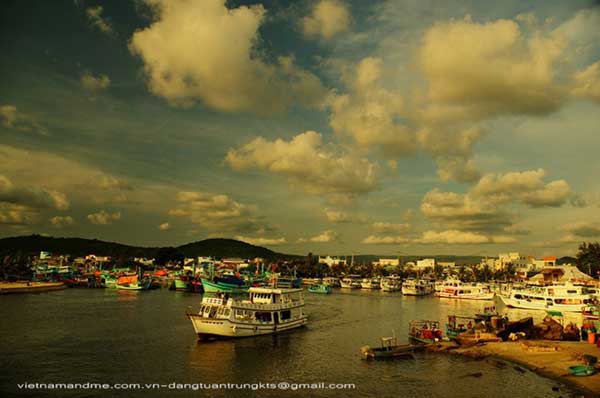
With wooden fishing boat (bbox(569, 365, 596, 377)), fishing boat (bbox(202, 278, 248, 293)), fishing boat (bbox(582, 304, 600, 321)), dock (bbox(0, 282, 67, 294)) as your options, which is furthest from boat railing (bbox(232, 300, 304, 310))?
dock (bbox(0, 282, 67, 294))

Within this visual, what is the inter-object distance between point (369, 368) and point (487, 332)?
72.4 feet

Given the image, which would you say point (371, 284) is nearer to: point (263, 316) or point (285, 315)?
point (285, 315)

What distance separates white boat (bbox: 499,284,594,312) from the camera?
310 ft

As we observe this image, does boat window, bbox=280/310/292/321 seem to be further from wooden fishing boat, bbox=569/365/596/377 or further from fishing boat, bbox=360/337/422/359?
wooden fishing boat, bbox=569/365/596/377

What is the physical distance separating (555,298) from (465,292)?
3678 centimetres

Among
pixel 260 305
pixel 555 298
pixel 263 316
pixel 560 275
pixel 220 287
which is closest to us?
pixel 260 305

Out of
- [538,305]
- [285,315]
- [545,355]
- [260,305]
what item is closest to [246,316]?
[260,305]

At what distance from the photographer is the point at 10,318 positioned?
217 feet

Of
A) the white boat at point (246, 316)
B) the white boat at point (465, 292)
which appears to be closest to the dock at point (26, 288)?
the white boat at point (246, 316)

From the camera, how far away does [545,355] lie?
4281 cm

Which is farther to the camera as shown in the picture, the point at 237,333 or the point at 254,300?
the point at 254,300

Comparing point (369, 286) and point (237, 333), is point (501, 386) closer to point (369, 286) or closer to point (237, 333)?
point (237, 333)

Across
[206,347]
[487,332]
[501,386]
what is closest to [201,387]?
[206,347]

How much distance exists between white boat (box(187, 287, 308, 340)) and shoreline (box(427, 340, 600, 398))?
21.8 meters
